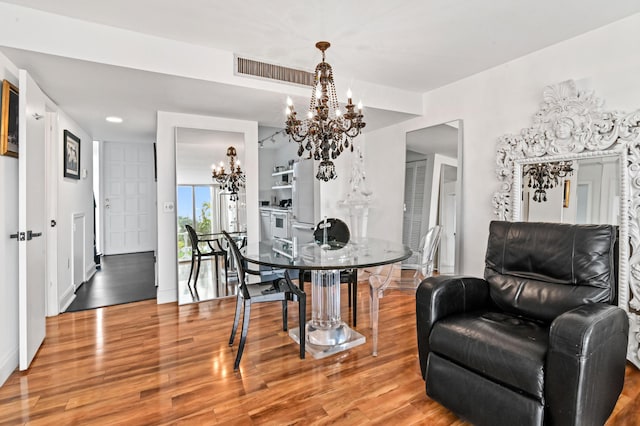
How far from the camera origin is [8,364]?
2.25 m

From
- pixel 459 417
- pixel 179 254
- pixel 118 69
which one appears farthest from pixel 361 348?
pixel 118 69

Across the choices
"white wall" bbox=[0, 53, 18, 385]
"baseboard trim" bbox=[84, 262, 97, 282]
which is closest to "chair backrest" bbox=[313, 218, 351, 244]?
"white wall" bbox=[0, 53, 18, 385]

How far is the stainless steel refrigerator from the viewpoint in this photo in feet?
18.0

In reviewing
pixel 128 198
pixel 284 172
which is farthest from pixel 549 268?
pixel 128 198

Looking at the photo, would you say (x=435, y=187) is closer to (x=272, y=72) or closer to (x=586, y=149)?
(x=586, y=149)

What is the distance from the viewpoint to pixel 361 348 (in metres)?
2.64

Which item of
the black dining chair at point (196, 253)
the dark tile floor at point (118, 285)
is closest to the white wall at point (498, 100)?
the black dining chair at point (196, 253)

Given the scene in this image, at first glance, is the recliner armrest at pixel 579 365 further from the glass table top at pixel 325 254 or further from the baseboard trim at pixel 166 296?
the baseboard trim at pixel 166 296

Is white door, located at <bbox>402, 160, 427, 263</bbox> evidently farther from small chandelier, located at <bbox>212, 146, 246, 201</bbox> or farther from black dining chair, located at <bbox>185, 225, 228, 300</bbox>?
black dining chair, located at <bbox>185, 225, 228, 300</bbox>

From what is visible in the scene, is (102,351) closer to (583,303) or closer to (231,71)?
(231,71)

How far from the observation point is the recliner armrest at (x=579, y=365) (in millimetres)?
1372

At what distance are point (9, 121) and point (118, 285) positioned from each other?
2789mm

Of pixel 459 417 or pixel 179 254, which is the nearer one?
pixel 459 417

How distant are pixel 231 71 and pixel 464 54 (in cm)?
215
